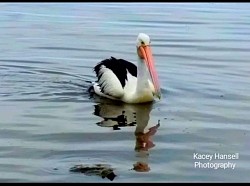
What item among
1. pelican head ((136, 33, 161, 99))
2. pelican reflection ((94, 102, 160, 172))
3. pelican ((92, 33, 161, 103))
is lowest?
pelican reflection ((94, 102, 160, 172))

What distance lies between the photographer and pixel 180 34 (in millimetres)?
17562

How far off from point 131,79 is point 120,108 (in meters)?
0.91

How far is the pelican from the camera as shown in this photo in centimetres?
1018

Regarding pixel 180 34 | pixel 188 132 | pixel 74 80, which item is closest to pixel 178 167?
pixel 188 132

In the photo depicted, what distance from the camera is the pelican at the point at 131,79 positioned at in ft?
33.4

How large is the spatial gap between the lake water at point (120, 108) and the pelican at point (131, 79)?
176mm

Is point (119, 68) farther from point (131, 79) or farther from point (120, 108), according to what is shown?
point (120, 108)

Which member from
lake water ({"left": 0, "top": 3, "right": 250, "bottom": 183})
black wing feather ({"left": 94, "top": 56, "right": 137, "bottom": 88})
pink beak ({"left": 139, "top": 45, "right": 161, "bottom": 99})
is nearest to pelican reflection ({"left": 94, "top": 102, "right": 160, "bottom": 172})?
lake water ({"left": 0, "top": 3, "right": 250, "bottom": 183})

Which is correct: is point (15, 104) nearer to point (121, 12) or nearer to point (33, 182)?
point (33, 182)

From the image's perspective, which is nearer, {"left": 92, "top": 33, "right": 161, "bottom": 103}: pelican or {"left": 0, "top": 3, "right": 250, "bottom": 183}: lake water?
{"left": 0, "top": 3, "right": 250, "bottom": 183}: lake water

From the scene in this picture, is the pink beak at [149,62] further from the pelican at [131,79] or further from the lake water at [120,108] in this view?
the lake water at [120,108]

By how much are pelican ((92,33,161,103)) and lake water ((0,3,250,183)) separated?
18 cm

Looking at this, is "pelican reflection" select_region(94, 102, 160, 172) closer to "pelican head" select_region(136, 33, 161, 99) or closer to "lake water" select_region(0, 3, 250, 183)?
"lake water" select_region(0, 3, 250, 183)

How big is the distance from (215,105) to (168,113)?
2.93 feet
